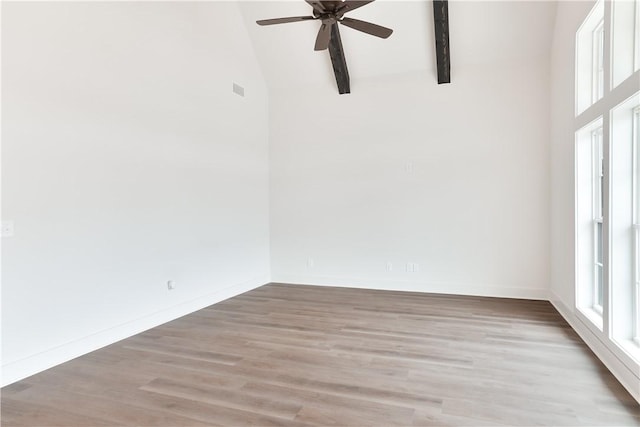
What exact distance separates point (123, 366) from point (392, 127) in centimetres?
435

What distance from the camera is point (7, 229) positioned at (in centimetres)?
257

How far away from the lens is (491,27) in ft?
15.0

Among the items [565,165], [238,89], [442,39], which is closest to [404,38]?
[442,39]

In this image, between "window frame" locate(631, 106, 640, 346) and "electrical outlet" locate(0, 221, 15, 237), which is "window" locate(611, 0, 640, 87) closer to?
"window frame" locate(631, 106, 640, 346)

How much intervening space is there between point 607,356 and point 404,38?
4.17m

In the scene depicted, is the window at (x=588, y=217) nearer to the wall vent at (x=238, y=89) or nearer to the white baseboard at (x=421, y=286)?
the white baseboard at (x=421, y=286)

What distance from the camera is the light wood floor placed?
2.12 metres

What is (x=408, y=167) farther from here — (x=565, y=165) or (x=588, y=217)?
(x=588, y=217)

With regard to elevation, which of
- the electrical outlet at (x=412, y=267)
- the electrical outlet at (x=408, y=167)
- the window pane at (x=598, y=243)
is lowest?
the electrical outlet at (x=412, y=267)

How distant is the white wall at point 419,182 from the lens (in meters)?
4.79

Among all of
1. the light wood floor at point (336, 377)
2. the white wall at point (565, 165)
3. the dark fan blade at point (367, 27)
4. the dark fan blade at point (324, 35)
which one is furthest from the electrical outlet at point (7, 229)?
the white wall at point (565, 165)

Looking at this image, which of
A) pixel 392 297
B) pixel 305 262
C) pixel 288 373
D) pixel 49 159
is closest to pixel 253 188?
pixel 305 262

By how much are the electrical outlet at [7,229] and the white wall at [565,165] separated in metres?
4.39

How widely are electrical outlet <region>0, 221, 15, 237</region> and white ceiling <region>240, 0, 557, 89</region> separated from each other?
3993 millimetres
